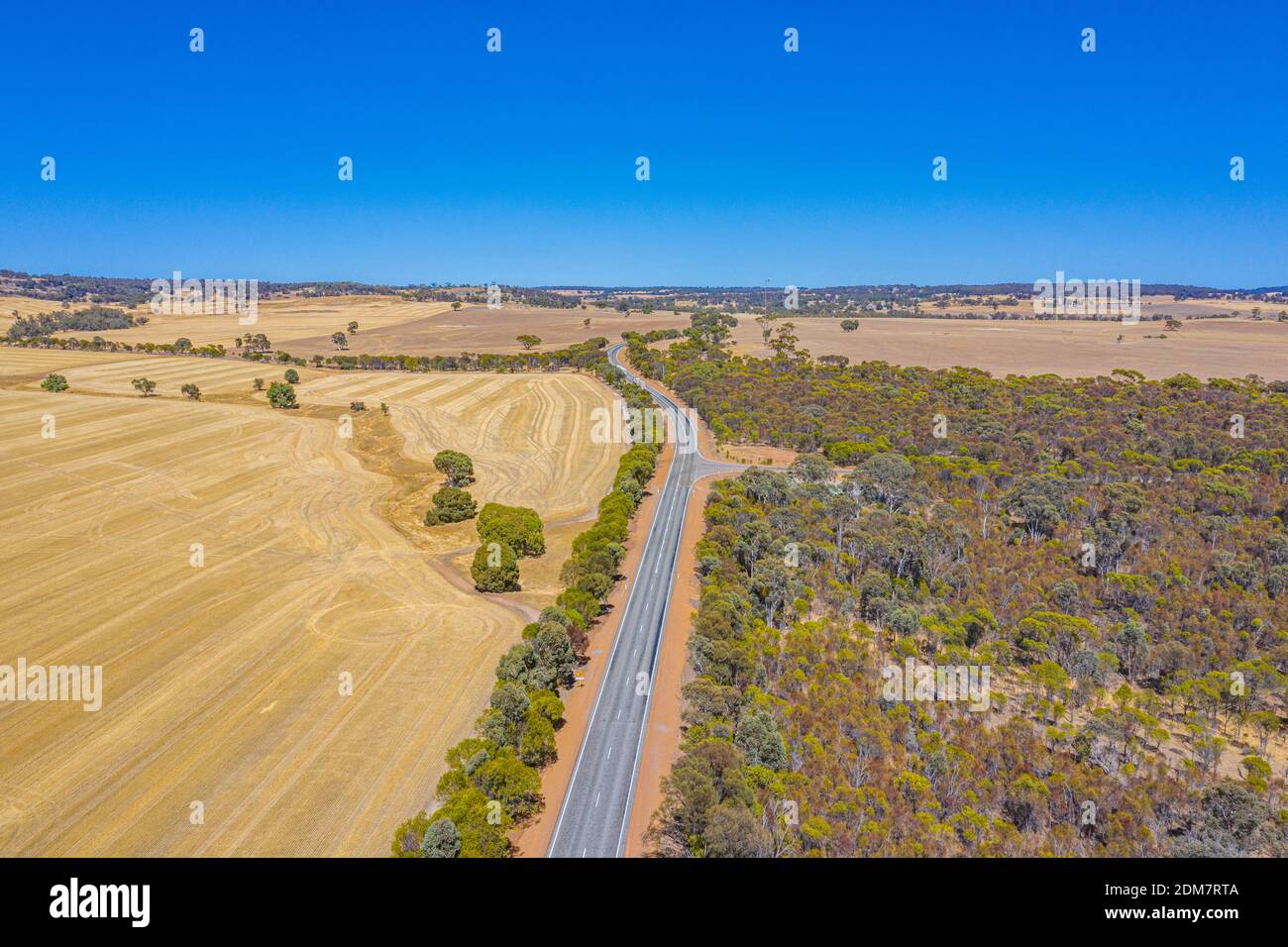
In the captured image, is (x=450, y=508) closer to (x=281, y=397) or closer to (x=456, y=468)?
(x=456, y=468)

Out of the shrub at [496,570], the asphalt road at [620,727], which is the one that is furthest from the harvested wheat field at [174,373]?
the asphalt road at [620,727]

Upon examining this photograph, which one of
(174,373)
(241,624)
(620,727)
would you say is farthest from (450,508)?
(174,373)

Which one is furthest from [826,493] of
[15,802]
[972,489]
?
[15,802]

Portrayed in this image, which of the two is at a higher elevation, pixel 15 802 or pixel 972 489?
pixel 972 489

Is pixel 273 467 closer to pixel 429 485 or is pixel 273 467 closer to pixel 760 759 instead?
pixel 429 485

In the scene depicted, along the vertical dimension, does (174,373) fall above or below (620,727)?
above

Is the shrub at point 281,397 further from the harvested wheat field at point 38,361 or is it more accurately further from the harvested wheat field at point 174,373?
the harvested wheat field at point 38,361

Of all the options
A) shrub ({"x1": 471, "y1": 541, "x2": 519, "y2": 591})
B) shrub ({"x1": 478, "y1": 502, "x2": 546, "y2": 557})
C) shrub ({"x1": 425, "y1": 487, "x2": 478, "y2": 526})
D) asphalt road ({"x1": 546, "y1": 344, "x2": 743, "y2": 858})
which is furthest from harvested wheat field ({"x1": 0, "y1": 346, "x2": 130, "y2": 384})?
asphalt road ({"x1": 546, "y1": 344, "x2": 743, "y2": 858})
